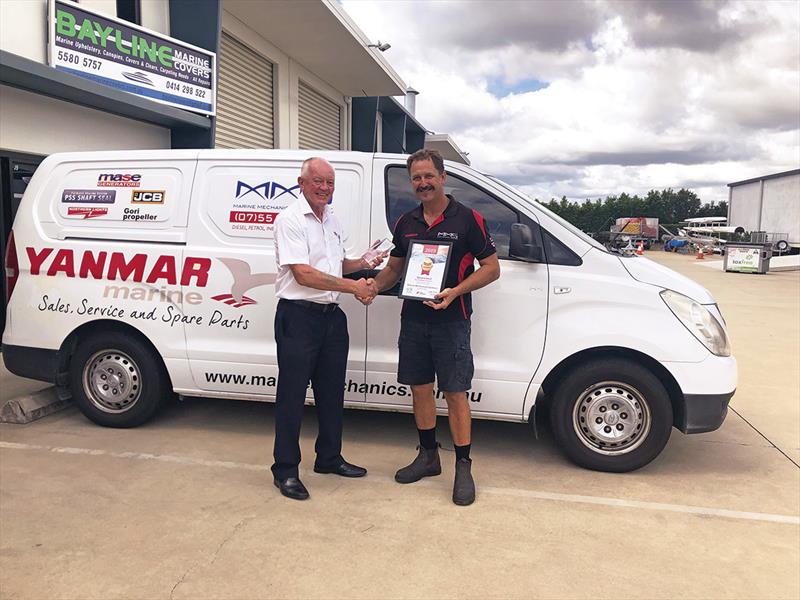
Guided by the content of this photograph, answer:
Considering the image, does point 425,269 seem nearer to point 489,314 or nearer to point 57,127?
point 489,314

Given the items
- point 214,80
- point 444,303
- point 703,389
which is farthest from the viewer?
point 214,80

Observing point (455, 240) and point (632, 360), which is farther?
point (632, 360)

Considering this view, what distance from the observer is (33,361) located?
4.78m

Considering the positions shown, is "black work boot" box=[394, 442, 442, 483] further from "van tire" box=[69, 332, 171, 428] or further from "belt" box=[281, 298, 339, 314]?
"van tire" box=[69, 332, 171, 428]

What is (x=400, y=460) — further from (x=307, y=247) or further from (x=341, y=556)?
(x=307, y=247)

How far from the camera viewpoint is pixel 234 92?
11820 mm

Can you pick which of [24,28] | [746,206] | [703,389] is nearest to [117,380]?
[703,389]

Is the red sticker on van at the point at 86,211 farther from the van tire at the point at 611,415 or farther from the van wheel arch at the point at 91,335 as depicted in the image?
the van tire at the point at 611,415

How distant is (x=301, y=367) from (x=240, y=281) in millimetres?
1073

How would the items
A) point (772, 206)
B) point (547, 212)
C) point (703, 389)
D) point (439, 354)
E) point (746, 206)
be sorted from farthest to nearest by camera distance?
point (746, 206) → point (772, 206) → point (547, 212) → point (703, 389) → point (439, 354)

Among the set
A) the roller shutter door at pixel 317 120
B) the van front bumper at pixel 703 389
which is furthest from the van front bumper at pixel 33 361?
the roller shutter door at pixel 317 120

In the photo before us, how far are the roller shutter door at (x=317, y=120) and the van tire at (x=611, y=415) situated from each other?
40.4 feet

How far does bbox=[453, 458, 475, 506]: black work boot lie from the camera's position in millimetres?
3609

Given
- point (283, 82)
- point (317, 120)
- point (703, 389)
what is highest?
point (283, 82)
